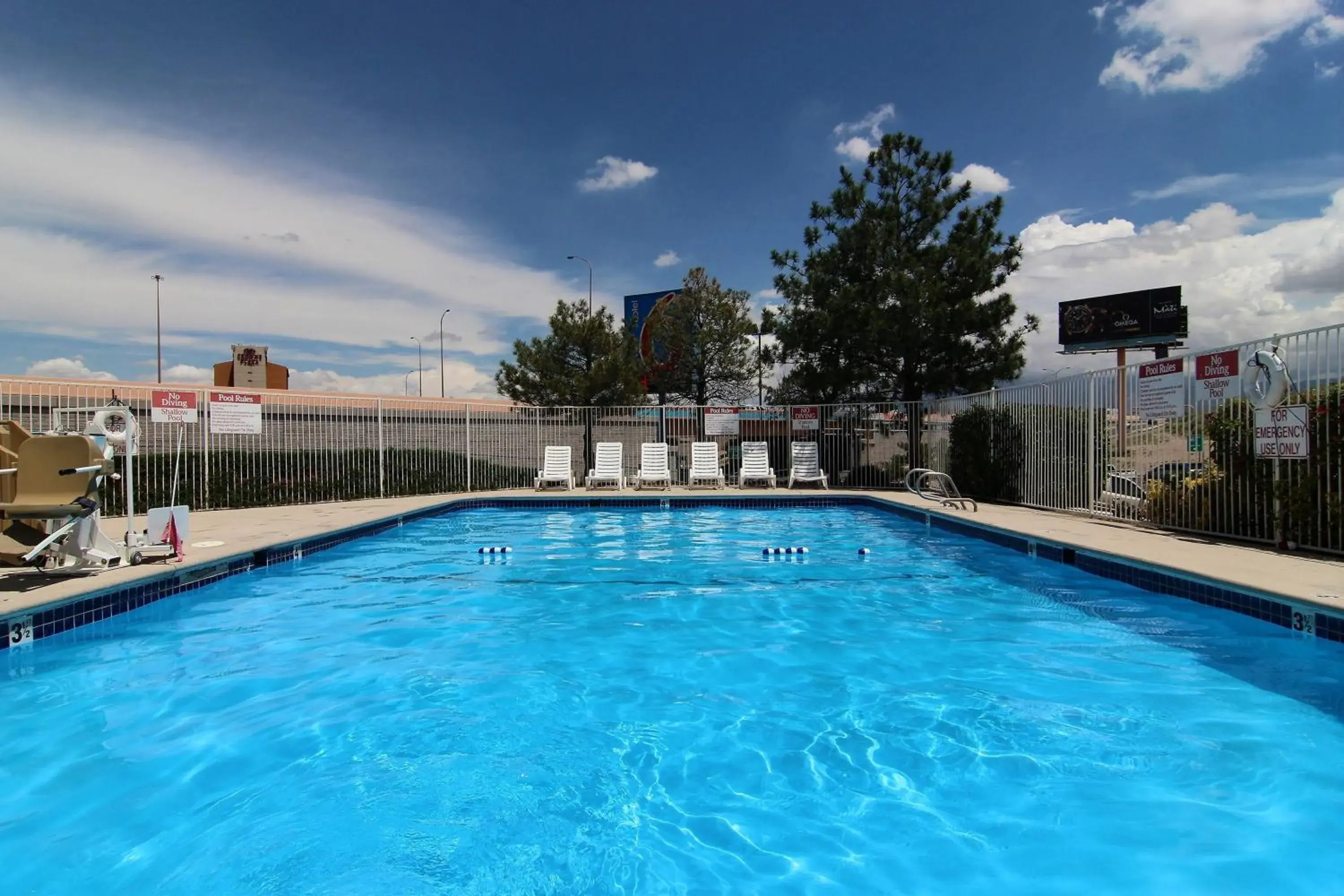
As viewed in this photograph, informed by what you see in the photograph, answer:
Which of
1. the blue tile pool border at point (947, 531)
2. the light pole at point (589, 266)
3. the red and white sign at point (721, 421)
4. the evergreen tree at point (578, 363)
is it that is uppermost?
the light pole at point (589, 266)

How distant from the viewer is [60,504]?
5430mm

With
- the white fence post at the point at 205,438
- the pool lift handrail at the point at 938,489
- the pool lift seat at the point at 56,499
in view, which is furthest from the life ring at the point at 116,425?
the pool lift handrail at the point at 938,489

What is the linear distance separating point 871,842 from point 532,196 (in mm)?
16394

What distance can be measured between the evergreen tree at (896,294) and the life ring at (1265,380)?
340 inches

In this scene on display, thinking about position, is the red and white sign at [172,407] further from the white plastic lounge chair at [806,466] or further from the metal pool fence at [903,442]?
the white plastic lounge chair at [806,466]

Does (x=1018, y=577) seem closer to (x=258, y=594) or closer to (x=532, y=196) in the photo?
(x=258, y=594)

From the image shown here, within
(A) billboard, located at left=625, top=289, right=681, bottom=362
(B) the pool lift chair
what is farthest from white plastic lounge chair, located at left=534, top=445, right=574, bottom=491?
(B) the pool lift chair

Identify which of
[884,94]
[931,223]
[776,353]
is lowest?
[776,353]

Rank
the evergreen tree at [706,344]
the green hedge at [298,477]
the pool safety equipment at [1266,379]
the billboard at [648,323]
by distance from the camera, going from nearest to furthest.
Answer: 1. the pool safety equipment at [1266,379]
2. the green hedge at [298,477]
3. the billboard at [648,323]
4. the evergreen tree at [706,344]

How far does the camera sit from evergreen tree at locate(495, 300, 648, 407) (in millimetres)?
19641

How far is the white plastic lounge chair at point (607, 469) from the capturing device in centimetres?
1535

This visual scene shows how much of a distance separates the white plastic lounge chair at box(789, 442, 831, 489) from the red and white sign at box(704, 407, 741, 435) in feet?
5.20

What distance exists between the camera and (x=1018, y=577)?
23.5ft

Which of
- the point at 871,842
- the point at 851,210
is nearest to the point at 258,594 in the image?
the point at 871,842
